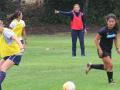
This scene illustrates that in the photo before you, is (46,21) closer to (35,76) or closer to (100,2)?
(100,2)

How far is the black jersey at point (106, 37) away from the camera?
44.3 ft

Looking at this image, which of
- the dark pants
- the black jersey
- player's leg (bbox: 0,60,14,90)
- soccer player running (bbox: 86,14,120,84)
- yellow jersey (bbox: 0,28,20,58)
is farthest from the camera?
the dark pants

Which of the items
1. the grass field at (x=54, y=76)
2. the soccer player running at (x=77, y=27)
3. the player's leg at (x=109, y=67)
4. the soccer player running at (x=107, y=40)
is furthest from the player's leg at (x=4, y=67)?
the soccer player running at (x=77, y=27)

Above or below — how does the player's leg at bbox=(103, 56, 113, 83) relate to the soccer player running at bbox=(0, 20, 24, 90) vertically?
below

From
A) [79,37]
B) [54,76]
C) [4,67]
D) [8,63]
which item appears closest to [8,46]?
[8,63]

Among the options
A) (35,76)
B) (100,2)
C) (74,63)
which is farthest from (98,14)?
(35,76)

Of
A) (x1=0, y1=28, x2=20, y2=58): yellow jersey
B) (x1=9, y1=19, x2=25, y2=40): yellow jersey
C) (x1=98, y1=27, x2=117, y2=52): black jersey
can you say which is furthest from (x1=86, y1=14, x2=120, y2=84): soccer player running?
(x1=9, y1=19, x2=25, y2=40): yellow jersey

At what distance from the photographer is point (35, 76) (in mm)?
15586

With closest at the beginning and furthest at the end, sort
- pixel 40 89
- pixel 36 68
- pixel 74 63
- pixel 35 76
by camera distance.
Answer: pixel 40 89
pixel 35 76
pixel 36 68
pixel 74 63

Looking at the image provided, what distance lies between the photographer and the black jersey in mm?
13492

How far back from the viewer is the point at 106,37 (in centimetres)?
1359

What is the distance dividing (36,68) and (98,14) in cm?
3164

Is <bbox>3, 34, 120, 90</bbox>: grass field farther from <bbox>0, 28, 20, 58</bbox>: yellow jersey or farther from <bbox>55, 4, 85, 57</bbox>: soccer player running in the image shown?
<bbox>55, 4, 85, 57</bbox>: soccer player running

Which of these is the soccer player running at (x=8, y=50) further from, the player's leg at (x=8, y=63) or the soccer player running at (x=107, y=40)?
the soccer player running at (x=107, y=40)
